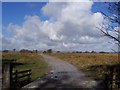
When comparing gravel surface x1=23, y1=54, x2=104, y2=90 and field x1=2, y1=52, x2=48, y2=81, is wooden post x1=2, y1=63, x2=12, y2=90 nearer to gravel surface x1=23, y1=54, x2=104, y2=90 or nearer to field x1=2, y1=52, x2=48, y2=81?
gravel surface x1=23, y1=54, x2=104, y2=90

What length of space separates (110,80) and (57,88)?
2.62 m

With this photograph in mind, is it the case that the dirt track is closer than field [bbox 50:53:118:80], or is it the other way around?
the dirt track

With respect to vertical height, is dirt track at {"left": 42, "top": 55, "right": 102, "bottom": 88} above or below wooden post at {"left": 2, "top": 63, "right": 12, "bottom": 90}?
below

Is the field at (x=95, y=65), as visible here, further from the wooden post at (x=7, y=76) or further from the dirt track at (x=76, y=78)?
the wooden post at (x=7, y=76)

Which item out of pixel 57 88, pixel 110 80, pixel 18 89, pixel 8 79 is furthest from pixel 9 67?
pixel 110 80

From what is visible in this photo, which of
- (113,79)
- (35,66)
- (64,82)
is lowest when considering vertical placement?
(64,82)

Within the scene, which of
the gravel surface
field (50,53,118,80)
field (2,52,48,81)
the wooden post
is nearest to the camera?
the wooden post

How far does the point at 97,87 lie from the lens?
693 inches

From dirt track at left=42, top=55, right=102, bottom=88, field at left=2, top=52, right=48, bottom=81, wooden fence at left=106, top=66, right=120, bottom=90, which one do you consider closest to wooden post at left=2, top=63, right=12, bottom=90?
dirt track at left=42, top=55, right=102, bottom=88

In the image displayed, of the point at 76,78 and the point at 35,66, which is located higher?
the point at 35,66

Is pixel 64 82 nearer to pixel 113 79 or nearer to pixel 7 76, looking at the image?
pixel 113 79

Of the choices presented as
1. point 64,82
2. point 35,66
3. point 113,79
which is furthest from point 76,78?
point 35,66

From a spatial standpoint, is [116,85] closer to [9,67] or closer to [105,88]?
[105,88]

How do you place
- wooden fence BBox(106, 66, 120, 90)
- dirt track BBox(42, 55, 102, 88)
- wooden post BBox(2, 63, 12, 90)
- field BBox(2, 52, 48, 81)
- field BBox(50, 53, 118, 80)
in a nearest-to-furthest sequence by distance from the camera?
wooden post BBox(2, 63, 12, 90) → wooden fence BBox(106, 66, 120, 90) → dirt track BBox(42, 55, 102, 88) → field BBox(50, 53, 118, 80) → field BBox(2, 52, 48, 81)
